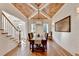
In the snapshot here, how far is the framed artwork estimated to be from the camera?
423 cm

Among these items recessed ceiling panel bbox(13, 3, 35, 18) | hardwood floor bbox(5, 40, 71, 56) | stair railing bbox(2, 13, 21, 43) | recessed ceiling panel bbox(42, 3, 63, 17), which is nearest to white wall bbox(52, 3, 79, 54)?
recessed ceiling panel bbox(42, 3, 63, 17)

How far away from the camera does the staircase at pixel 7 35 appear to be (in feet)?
12.8

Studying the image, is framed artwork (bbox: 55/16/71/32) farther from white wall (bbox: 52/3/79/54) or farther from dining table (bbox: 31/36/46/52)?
dining table (bbox: 31/36/46/52)

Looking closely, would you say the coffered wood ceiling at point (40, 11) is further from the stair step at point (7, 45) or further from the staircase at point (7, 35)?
the stair step at point (7, 45)

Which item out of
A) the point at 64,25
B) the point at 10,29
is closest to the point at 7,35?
the point at 10,29

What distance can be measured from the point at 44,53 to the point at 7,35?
1.17m

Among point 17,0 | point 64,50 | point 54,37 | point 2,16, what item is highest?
point 17,0

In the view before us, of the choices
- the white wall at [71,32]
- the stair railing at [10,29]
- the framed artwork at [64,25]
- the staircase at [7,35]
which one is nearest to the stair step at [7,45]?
the staircase at [7,35]

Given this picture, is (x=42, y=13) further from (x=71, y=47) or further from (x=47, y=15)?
(x=71, y=47)

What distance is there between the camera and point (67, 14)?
4.34 metres

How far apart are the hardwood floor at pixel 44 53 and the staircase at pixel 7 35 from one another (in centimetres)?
22

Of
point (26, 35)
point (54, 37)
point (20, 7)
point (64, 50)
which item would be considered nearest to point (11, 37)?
point (26, 35)

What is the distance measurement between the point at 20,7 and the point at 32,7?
0.97ft

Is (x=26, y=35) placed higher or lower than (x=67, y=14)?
lower
